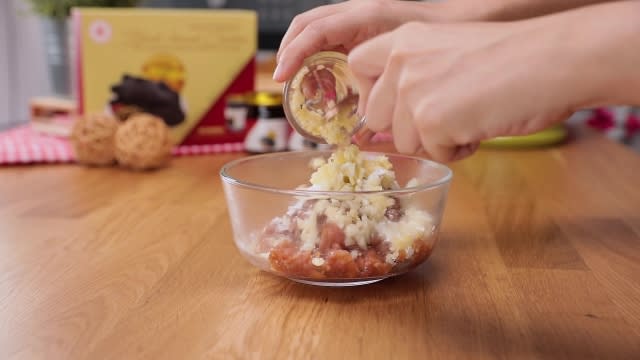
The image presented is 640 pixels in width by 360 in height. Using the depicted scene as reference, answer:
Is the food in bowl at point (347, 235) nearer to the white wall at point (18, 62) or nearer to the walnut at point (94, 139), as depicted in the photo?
the walnut at point (94, 139)

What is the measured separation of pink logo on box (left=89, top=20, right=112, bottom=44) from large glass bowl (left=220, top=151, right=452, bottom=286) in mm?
868

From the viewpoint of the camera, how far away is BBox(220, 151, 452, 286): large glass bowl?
0.78 metres

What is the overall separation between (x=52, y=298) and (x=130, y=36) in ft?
3.12

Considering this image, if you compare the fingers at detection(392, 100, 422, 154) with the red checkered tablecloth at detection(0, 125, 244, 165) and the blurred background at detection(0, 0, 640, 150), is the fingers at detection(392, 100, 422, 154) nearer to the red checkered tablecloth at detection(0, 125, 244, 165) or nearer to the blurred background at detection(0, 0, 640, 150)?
the red checkered tablecloth at detection(0, 125, 244, 165)

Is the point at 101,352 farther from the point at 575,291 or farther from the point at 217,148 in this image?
the point at 217,148

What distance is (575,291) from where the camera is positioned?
82 centimetres

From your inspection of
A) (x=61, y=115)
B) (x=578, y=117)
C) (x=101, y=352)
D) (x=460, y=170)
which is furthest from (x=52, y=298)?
(x=578, y=117)

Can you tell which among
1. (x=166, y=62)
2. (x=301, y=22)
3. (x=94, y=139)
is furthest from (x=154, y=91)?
(x=301, y=22)

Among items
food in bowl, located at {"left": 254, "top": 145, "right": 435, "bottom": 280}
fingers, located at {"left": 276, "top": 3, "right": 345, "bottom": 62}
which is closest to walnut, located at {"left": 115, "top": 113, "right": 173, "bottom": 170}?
fingers, located at {"left": 276, "top": 3, "right": 345, "bottom": 62}

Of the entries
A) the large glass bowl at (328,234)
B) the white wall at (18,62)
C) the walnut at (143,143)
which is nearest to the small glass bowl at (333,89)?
the large glass bowl at (328,234)

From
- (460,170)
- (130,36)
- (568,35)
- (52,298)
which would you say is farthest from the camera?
(130,36)

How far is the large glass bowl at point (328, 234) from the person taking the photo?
0.78 meters

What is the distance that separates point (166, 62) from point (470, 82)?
3.72 ft

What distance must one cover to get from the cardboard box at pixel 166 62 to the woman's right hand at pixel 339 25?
28.2 inches
